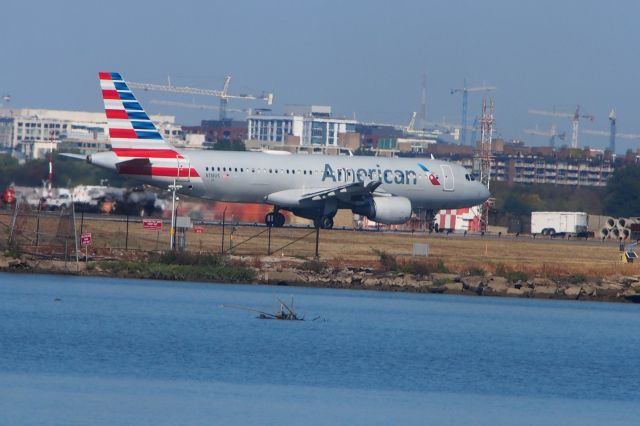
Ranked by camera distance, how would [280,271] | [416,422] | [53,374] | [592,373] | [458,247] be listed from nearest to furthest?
[416,422] < [53,374] < [592,373] < [280,271] < [458,247]

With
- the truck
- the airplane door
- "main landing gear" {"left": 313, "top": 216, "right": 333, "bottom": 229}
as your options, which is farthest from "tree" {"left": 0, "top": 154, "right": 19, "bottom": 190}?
the truck

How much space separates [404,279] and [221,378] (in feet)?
88.2

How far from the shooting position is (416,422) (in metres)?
31.4

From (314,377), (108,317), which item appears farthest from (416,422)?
(108,317)

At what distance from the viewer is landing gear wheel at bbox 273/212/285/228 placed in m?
77.8

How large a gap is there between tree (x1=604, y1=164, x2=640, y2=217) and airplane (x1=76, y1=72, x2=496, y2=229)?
51.3 meters

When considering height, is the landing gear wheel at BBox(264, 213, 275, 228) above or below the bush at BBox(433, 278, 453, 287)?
above

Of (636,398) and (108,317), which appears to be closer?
(636,398)

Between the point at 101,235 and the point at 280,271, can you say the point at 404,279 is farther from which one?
the point at 101,235

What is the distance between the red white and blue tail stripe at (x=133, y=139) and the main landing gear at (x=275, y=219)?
545cm

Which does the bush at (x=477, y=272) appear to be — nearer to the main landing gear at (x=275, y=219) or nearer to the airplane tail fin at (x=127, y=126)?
the main landing gear at (x=275, y=219)

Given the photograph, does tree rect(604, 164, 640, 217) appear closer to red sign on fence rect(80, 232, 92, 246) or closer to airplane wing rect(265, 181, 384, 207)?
airplane wing rect(265, 181, 384, 207)

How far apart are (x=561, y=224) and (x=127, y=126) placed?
41.0 metres

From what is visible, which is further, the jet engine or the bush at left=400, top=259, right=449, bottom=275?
the jet engine
